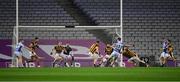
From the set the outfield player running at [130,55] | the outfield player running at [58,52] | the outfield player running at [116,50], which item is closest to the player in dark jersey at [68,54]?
the outfield player running at [58,52]

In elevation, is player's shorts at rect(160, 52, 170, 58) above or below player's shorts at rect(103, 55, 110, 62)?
above

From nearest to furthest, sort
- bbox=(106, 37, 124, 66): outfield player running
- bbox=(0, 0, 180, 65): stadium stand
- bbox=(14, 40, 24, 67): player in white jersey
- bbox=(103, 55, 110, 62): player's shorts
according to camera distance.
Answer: bbox=(14, 40, 24, 67): player in white jersey, bbox=(106, 37, 124, 66): outfield player running, bbox=(103, 55, 110, 62): player's shorts, bbox=(0, 0, 180, 65): stadium stand

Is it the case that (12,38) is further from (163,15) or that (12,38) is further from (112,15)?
(163,15)

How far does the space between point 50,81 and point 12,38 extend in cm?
1950

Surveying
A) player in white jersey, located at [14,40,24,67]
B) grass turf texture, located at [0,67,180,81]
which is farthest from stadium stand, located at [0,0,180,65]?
grass turf texture, located at [0,67,180,81]

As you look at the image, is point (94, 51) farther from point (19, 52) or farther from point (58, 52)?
point (19, 52)

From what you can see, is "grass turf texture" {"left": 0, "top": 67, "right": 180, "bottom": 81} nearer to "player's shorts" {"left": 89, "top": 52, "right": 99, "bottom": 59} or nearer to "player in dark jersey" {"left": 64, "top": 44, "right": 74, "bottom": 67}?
"player's shorts" {"left": 89, "top": 52, "right": 99, "bottom": 59}

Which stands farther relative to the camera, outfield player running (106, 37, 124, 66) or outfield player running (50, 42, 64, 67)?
outfield player running (50, 42, 64, 67)

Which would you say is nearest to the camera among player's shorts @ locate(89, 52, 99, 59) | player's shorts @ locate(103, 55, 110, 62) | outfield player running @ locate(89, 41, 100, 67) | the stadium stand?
outfield player running @ locate(89, 41, 100, 67)


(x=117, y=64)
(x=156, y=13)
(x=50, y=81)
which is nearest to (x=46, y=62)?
(x=117, y=64)

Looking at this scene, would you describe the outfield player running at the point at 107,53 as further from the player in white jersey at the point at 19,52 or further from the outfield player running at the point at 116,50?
the player in white jersey at the point at 19,52

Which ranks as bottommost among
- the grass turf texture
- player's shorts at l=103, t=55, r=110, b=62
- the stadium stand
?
player's shorts at l=103, t=55, r=110, b=62

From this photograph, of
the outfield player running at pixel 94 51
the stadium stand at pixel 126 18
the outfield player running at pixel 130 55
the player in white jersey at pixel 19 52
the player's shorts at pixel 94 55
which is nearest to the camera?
the player in white jersey at pixel 19 52


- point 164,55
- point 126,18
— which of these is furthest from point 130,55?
point 126,18
